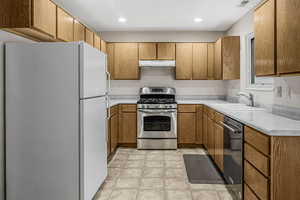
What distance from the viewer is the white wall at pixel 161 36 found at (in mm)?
5492

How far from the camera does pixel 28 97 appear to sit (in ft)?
7.55

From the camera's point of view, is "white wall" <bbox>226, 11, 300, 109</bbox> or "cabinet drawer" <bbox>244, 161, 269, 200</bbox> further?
"white wall" <bbox>226, 11, 300, 109</bbox>

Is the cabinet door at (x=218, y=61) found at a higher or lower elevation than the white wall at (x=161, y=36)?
lower

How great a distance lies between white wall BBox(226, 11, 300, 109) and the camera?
256 cm

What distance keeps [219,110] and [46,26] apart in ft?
7.24

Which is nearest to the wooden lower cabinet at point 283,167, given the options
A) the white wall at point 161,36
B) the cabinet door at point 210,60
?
the cabinet door at point 210,60

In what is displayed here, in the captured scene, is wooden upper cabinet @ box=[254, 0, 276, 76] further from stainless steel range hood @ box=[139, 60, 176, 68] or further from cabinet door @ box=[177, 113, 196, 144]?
stainless steel range hood @ box=[139, 60, 176, 68]

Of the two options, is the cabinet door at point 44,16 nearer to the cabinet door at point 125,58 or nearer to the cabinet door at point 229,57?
the cabinet door at point 125,58

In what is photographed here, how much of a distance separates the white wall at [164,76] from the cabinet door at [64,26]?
2.32 metres

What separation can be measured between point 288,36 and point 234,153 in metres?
1.20

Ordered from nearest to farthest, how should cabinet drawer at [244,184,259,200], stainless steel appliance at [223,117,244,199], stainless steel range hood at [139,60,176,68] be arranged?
cabinet drawer at [244,184,259,200] < stainless steel appliance at [223,117,244,199] < stainless steel range hood at [139,60,176,68]

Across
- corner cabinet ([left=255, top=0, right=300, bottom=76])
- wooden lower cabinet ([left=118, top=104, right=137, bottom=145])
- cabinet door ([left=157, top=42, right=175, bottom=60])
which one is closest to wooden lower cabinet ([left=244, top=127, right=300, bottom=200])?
corner cabinet ([left=255, top=0, right=300, bottom=76])

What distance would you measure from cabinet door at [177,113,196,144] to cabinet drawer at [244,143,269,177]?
8.72 feet

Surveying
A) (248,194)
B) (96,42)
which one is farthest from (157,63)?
(248,194)
